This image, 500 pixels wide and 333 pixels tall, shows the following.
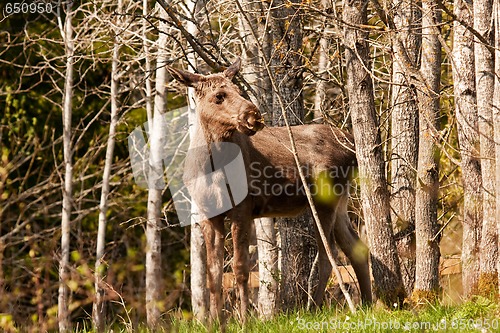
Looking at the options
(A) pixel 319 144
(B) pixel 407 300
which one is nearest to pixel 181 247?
(A) pixel 319 144

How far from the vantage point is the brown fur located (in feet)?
27.3

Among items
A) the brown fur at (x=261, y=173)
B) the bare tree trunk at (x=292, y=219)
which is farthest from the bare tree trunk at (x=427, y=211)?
the bare tree trunk at (x=292, y=219)

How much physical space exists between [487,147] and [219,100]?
2.83 meters

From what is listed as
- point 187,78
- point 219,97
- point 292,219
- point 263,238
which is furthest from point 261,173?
point 263,238

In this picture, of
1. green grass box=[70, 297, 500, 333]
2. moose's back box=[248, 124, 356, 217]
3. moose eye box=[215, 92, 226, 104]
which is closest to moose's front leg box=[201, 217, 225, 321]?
moose's back box=[248, 124, 356, 217]

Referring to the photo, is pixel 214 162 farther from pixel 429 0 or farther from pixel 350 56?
pixel 429 0

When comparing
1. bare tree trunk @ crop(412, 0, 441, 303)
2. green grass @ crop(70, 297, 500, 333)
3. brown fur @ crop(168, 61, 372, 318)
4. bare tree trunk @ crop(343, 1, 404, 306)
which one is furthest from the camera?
brown fur @ crop(168, 61, 372, 318)

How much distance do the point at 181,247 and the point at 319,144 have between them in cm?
1223

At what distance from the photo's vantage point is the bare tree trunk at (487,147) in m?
6.92

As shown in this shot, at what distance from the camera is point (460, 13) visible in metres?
7.50

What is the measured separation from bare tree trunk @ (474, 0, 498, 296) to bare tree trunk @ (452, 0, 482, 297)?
191mm

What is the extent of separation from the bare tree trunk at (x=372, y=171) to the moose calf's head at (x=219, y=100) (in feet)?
3.65

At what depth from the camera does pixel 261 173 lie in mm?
8930

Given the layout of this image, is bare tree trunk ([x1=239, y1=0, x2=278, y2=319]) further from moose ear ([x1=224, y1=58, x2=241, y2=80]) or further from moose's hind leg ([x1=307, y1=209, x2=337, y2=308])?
moose ear ([x1=224, y1=58, x2=241, y2=80])
